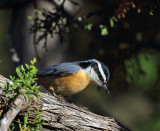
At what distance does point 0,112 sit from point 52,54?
7.70 ft

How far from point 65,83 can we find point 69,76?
0.10 metres

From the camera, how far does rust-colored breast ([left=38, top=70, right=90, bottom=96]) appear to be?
3.31 meters

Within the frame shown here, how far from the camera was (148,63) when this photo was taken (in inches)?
202

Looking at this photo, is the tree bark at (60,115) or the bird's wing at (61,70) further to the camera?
the bird's wing at (61,70)

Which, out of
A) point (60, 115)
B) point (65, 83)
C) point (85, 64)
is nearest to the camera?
point (60, 115)

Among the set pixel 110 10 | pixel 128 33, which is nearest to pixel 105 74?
pixel 110 10

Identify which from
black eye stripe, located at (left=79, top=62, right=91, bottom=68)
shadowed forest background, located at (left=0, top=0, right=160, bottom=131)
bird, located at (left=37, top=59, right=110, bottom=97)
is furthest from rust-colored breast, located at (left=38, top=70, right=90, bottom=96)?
shadowed forest background, located at (left=0, top=0, right=160, bottom=131)

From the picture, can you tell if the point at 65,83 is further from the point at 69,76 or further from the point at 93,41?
the point at 93,41

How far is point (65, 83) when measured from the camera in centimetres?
331

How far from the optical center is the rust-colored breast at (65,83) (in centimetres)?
331

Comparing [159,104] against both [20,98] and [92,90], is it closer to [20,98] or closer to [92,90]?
[92,90]

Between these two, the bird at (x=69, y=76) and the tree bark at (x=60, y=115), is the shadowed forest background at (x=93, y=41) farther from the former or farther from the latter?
the tree bark at (x=60, y=115)

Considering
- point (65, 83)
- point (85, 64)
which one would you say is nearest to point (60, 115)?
point (65, 83)

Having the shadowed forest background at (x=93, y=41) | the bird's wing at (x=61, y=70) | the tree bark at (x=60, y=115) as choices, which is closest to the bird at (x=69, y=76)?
the bird's wing at (x=61, y=70)
